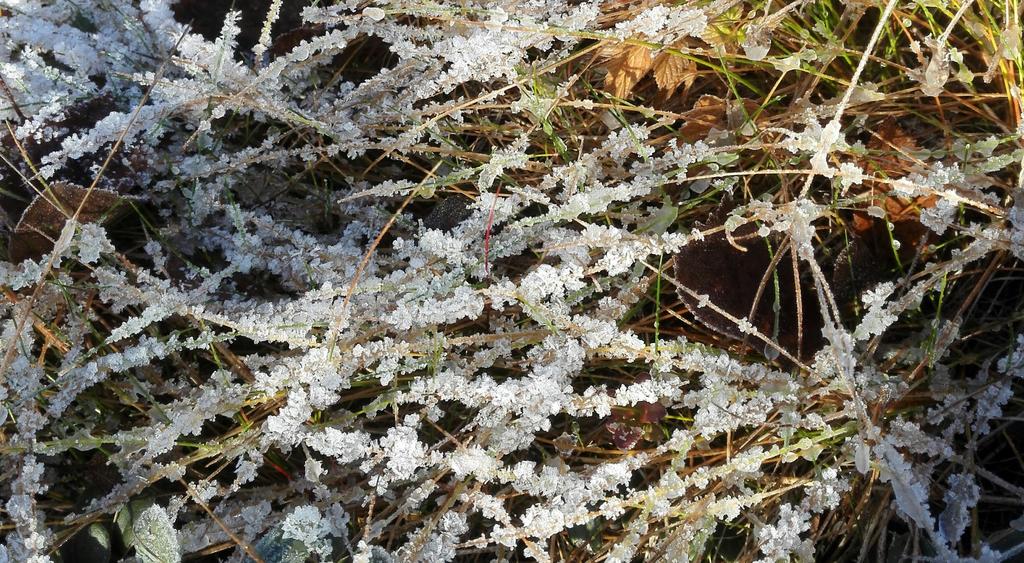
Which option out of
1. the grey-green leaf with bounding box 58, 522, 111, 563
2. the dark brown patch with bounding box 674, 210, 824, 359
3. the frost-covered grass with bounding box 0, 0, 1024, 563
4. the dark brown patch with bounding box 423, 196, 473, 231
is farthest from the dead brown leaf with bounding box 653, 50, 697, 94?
the grey-green leaf with bounding box 58, 522, 111, 563

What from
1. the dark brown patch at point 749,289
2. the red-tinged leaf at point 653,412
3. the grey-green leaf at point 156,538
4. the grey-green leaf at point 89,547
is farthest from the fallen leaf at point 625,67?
the grey-green leaf at point 89,547

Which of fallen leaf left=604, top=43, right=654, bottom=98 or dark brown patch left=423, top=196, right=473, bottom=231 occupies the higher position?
fallen leaf left=604, top=43, right=654, bottom=98

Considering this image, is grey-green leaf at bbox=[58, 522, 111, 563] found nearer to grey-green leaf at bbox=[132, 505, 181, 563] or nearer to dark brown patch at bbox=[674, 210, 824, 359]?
grey-green leaf at bbox=[132, 505, 181, 563]

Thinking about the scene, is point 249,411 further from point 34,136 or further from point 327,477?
point 34,136

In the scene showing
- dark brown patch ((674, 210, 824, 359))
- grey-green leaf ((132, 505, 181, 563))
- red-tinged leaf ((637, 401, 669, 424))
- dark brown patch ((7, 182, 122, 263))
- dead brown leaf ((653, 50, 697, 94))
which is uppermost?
dead brown leaf ((653, 50, 697, 94))

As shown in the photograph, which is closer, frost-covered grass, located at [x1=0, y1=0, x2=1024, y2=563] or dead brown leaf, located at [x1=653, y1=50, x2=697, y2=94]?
frost-covered grass, located at [x1=0, y1=0, x2=1024, y2=563]

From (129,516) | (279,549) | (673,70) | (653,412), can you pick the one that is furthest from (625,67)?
(129,516)

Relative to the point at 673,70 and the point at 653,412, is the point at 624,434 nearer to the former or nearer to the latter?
the point at 653,412

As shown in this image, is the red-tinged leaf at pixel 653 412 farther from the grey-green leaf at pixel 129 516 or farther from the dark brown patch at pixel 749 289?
the grey-green leaf at pixel 129 516

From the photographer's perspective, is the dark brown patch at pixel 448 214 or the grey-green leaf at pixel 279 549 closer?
the grey-green leaf at pixel 279 549
